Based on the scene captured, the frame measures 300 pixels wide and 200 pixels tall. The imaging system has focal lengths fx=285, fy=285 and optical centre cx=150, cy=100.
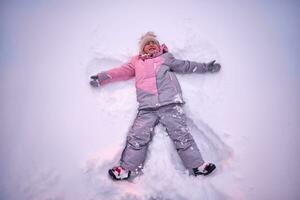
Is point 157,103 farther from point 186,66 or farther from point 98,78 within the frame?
point 98,78

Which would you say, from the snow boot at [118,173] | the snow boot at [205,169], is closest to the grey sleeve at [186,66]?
the snow boot at [205,169]

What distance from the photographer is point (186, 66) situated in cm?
212

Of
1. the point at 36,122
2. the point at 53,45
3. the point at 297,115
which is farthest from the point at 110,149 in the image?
the point at 297,115

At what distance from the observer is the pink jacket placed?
2.00 metres

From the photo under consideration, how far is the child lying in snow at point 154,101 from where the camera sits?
1.85 m

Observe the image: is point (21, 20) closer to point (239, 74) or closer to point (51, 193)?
point (51, 193)

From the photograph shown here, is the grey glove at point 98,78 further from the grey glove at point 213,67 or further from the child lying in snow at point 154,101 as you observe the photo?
the grey glove at point 213,67

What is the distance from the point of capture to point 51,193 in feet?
5.74

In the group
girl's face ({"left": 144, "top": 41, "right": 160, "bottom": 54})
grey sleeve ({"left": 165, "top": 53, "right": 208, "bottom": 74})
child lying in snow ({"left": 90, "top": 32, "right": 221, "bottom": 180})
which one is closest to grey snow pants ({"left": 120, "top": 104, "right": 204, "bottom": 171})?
child lying in snow ({"left": 90, "top": 32, "right": 221, "bottom": 180})

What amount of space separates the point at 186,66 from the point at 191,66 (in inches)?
1.5

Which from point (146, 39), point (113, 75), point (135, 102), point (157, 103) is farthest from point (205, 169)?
point (146, 39)

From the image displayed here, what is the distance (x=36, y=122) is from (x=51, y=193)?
529 millimetres

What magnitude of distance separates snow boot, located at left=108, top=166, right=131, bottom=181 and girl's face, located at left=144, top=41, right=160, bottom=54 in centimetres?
89

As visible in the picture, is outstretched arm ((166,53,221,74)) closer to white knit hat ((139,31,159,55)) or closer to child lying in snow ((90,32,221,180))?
child lying in snow ((90,32,221,180))
